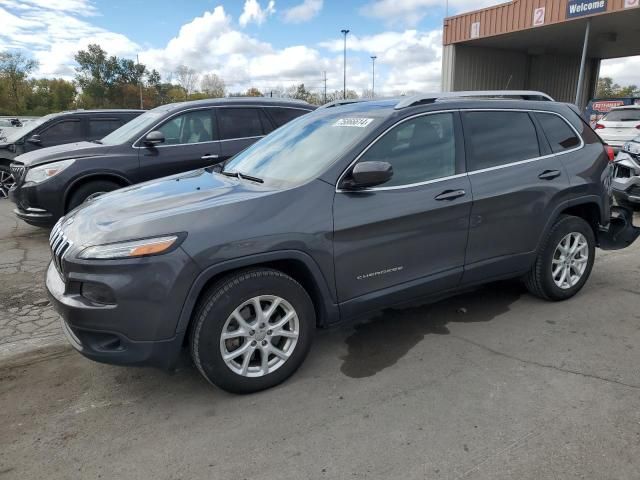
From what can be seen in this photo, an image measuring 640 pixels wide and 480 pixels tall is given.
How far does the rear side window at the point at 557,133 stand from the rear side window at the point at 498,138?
0.15 meters

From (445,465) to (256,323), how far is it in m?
1.26

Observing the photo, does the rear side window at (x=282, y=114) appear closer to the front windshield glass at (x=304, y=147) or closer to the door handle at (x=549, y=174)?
the front windshield glass at (x=304, y=147)

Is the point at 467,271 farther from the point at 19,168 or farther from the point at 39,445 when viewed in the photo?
the point at 19,168

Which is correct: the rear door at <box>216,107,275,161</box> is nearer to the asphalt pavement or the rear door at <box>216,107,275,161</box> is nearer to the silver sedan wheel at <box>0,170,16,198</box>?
the asphalt pavement

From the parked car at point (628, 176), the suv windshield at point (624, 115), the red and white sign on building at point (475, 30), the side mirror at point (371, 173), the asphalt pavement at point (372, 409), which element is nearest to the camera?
the asphalt pavement at point (372, 409)

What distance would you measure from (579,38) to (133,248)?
24429mm

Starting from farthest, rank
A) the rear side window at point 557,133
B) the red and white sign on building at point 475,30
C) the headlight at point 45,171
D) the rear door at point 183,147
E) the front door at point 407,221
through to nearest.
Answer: the red and white sign on building at point 475,30
the rear door at point 183,147
the headlight at point 45,171
the rear side window at point 557,133
the front door at point 407,221

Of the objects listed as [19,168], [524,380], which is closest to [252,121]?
[19,168]

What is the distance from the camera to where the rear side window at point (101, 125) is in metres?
9.22

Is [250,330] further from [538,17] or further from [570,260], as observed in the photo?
[538,17]

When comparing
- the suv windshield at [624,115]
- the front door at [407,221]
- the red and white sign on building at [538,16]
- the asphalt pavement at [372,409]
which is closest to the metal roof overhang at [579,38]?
the red and white sign on building at [538,16]

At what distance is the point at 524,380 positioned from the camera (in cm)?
312

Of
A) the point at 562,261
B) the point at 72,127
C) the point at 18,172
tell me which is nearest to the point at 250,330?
the point at 562,261

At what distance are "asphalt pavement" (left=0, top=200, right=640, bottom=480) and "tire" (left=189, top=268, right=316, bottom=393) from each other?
0.16m
